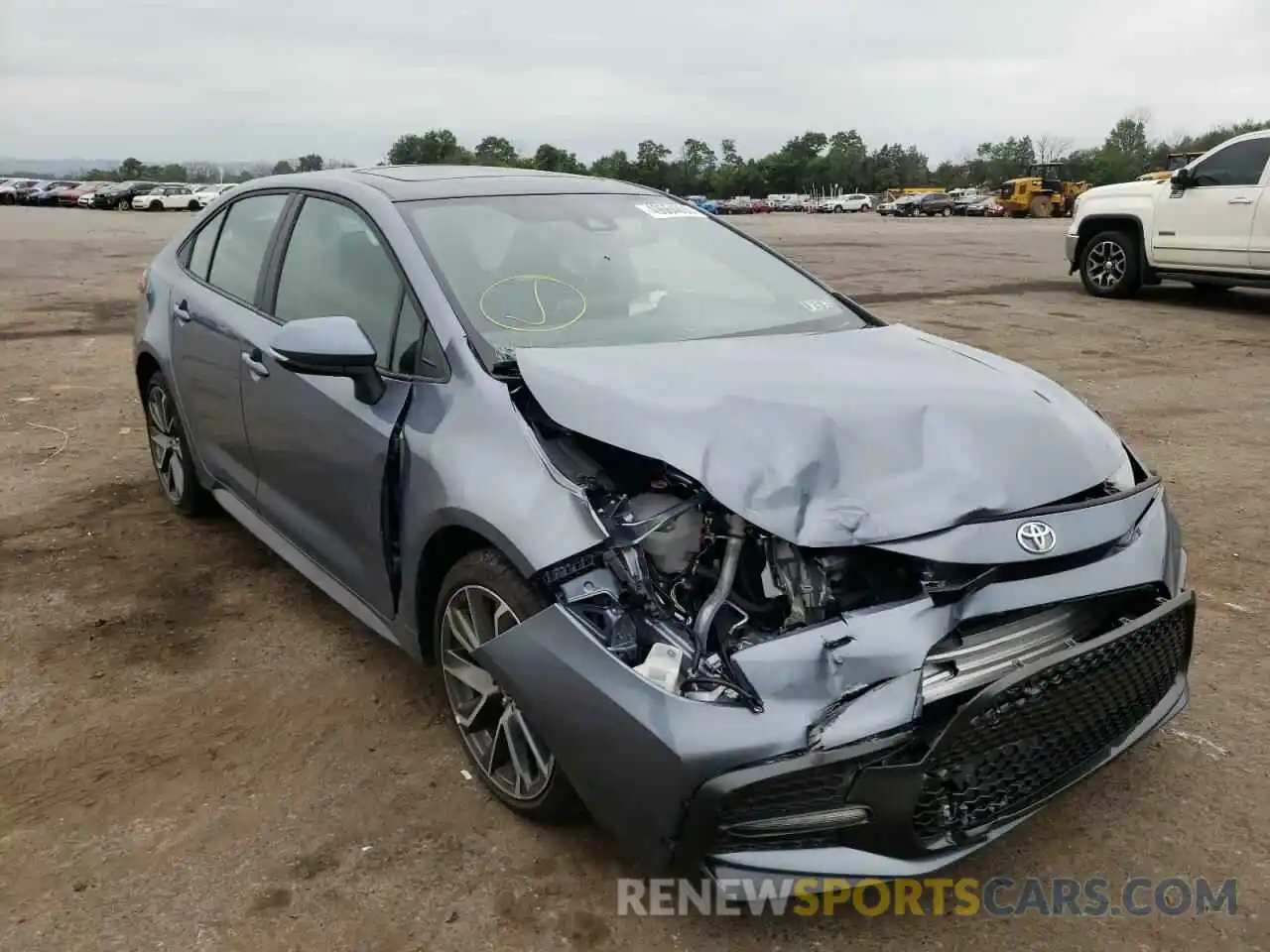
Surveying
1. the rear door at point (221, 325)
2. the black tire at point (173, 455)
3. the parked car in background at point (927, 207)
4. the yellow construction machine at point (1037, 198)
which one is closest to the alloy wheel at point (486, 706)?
the rear door at point (221, 325)

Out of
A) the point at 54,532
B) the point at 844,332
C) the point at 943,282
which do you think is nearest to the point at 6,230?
the point at 943,282

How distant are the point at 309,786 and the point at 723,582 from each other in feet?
4.53

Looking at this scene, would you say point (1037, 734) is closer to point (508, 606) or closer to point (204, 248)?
point (508, 606)

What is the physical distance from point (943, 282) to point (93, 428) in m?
11.5

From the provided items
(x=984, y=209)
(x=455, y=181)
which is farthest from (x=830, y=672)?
(x=984, y=209)

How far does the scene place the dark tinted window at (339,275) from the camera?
3.14m

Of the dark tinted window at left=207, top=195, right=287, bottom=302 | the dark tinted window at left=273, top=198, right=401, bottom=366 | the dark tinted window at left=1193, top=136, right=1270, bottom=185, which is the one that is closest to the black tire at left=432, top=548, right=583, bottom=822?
the dark tinted window at left=273, top=198, right=401, bottom=366

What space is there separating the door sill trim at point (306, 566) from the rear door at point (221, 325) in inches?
2.9

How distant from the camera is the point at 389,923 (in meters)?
2.34

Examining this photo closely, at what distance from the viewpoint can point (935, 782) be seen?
2111 millimetres

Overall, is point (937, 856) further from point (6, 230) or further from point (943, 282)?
point (6, 230)

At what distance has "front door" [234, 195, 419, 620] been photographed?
119 inches

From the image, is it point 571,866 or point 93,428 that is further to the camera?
point 93,428

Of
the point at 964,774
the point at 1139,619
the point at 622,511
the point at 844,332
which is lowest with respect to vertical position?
the point at 964,774
